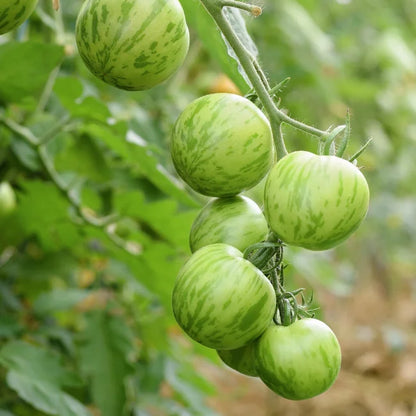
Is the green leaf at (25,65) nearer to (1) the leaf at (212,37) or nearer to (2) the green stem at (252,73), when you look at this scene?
(1) the leaf at (212,37)

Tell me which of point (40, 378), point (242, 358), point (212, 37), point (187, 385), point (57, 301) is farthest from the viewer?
point (187, 385)

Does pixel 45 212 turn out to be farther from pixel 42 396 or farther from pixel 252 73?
pixel 252 73

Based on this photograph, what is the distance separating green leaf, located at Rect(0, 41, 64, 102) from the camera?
2.52 ft

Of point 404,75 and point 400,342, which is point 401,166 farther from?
point 400,342

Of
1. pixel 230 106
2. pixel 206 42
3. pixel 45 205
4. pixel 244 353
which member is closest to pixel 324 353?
pixel 244 353

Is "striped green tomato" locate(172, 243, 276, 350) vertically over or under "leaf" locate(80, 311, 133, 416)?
over

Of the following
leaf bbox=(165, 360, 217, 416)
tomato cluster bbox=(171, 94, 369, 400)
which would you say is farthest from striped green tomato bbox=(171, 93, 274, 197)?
leaf bbox=(165, 360, 217, 416)

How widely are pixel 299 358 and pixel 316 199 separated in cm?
12

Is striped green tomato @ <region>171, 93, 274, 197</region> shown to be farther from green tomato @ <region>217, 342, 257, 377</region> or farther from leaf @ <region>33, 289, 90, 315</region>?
leaf @ <region>33, 289, 90, 315</region>

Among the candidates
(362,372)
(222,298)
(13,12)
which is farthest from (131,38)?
(362,372)

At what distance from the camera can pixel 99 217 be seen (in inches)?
43.6

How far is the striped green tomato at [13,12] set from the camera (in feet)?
1.47

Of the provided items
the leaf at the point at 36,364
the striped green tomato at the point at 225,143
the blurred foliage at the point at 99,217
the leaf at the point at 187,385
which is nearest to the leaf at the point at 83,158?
the blurred foliage at the point at 99,217

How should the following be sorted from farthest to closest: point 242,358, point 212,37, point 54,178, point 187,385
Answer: point 187,385 → point 54,178 → point 212,37 → point 242,358
